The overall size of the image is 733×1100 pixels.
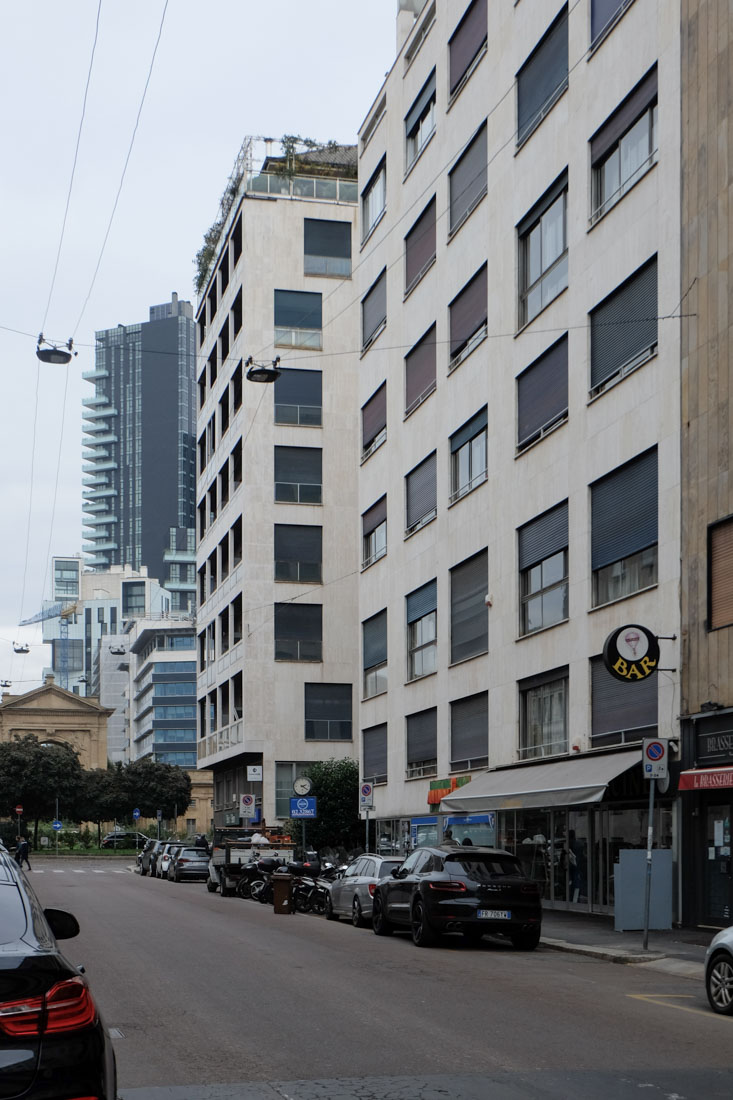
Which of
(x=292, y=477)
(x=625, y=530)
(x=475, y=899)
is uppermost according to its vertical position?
(x=292, y=477)

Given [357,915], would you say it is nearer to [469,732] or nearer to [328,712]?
[469,732]

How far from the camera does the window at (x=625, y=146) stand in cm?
2414

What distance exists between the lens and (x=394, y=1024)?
423 inches

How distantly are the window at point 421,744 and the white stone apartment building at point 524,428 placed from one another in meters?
0.10

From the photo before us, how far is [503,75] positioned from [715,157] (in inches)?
464

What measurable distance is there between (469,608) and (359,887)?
34.5ft

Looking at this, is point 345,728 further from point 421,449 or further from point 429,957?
point 429,957

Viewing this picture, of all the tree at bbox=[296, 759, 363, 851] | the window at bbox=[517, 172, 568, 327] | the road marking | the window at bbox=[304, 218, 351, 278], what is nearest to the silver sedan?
the road marking

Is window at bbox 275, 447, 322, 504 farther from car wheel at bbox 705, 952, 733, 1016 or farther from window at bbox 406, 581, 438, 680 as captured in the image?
car wheel at bbox 705, 952, 733, 1016

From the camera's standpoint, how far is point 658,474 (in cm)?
2283

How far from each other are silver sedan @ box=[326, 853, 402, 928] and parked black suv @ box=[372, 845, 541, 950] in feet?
12.0

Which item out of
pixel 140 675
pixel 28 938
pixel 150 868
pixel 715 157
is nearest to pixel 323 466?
pixel 150 868

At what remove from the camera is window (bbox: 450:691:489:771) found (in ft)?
105

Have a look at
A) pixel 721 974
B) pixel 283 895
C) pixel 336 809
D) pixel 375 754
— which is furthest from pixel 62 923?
pixel 336 809
